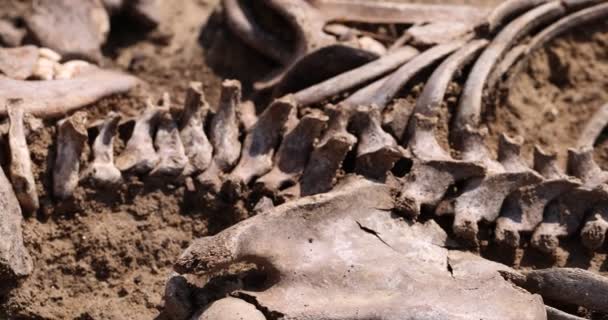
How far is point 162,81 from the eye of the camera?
381cm

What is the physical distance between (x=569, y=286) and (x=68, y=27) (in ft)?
7.34

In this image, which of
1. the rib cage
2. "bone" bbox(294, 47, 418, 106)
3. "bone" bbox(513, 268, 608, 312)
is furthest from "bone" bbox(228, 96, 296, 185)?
"bone" bbox(513, 268, 608, 312)

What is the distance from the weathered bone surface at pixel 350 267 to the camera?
8.30 feet

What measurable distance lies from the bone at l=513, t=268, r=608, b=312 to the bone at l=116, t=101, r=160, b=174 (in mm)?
1307

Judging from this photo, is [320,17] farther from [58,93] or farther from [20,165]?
[20,165]

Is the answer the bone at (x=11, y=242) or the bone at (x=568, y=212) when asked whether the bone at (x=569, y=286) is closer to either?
the bone at (x=568, y=212)

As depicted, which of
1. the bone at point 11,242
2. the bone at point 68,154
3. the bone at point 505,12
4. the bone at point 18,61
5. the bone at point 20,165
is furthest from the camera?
the bone at point 505,12

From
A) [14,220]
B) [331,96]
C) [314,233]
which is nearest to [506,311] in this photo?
[314,233]

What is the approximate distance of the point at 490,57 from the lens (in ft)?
10.8

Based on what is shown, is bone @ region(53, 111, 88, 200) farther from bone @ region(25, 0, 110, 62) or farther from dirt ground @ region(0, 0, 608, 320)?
bone @ region(25, 0, 110, 62)

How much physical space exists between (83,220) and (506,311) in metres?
1.44

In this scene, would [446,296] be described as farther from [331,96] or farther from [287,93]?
[287,93]

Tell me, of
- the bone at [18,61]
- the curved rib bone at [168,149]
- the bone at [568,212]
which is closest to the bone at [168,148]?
the curved rib bone at [168,149]

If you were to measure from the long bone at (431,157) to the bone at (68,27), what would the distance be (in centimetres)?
141
